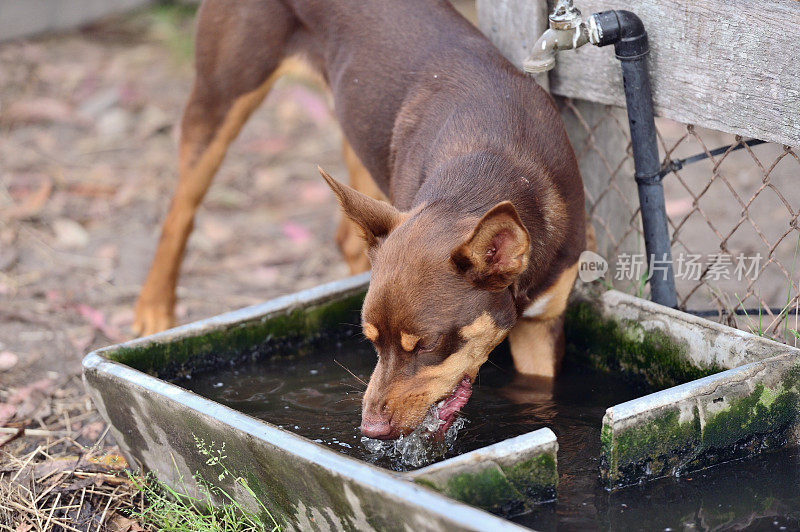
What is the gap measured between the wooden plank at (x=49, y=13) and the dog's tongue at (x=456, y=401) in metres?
7.93

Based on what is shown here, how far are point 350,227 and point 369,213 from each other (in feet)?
6.89

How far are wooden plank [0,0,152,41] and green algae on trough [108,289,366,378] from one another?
684 centimetres

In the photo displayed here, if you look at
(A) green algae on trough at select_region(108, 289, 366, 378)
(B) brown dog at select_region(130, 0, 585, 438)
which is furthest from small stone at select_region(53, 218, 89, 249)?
(A) green algae on trough at select_region(108, 289, 366, 378)

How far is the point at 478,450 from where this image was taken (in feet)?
8.93

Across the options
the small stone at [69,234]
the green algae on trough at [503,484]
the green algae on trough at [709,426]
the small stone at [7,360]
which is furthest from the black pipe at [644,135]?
the small stone at [69,234]

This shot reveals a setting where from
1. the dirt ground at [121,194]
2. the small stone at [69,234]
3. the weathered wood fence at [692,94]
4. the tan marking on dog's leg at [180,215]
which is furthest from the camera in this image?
the small stone at [69,234]

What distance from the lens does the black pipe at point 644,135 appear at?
3584mm

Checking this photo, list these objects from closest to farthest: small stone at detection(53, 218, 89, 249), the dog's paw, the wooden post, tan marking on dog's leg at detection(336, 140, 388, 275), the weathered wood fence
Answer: the weathered wood fence, the wooden post, the dog's paw, tan marking on dog's leg at detection(336, 140, 388, 275), small stone at detection(53, 218, 89, 249)

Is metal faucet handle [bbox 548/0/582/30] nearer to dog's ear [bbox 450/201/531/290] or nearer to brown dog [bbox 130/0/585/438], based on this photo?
brown dog [bbox 130/0/585/438]

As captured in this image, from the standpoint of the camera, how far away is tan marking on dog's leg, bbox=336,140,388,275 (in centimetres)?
528

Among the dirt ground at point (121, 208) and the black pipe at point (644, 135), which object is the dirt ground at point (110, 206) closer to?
the dirt ground at point (121, 208)

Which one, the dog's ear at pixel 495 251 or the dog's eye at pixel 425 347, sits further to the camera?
the dog's eye at pixel 425 347

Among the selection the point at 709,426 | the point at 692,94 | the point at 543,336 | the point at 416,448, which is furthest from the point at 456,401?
the point at 692,94

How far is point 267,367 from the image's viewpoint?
13.4 feet
